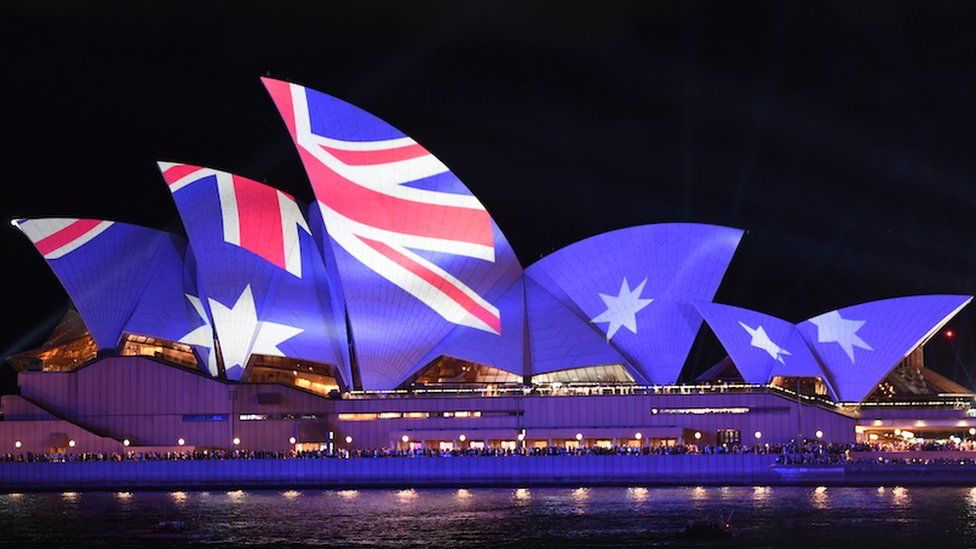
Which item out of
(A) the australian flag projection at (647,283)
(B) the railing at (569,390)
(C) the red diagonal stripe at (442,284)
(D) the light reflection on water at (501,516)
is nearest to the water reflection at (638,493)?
(D) the light reflection on water at (501,516)

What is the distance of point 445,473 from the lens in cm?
7256

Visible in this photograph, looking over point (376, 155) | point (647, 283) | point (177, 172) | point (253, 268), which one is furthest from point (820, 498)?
point (177, 172)

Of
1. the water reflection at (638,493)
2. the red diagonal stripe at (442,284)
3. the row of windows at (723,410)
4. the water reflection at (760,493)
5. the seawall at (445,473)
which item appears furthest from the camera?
the row of windows at (723,410)

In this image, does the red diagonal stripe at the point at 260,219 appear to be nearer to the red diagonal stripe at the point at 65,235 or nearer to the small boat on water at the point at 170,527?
the red diagonal stripe at the point at 65,235

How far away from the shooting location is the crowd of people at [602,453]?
72312 mm

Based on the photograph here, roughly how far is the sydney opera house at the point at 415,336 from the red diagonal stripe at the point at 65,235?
0.38ft

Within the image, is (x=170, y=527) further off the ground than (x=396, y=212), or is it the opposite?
(x=396, y=212)

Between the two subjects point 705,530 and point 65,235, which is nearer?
point 705,530

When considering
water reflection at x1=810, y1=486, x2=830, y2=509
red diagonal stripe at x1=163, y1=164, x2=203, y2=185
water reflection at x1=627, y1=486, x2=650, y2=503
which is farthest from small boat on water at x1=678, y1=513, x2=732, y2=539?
red diagonal stripe at x1=163, y1=164, x2=203, y2=185

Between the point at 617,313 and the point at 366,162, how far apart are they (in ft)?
49.6

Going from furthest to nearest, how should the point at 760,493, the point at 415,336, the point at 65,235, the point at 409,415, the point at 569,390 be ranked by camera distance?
the point at 569,390 < the point at 409,415 < the point at 65,235 < the point at 415,336 < the point at 760,493

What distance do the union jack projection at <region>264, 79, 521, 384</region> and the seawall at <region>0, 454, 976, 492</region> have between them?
26.5ft

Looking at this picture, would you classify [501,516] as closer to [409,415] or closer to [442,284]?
[442,284]

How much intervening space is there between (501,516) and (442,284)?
2385 cm
